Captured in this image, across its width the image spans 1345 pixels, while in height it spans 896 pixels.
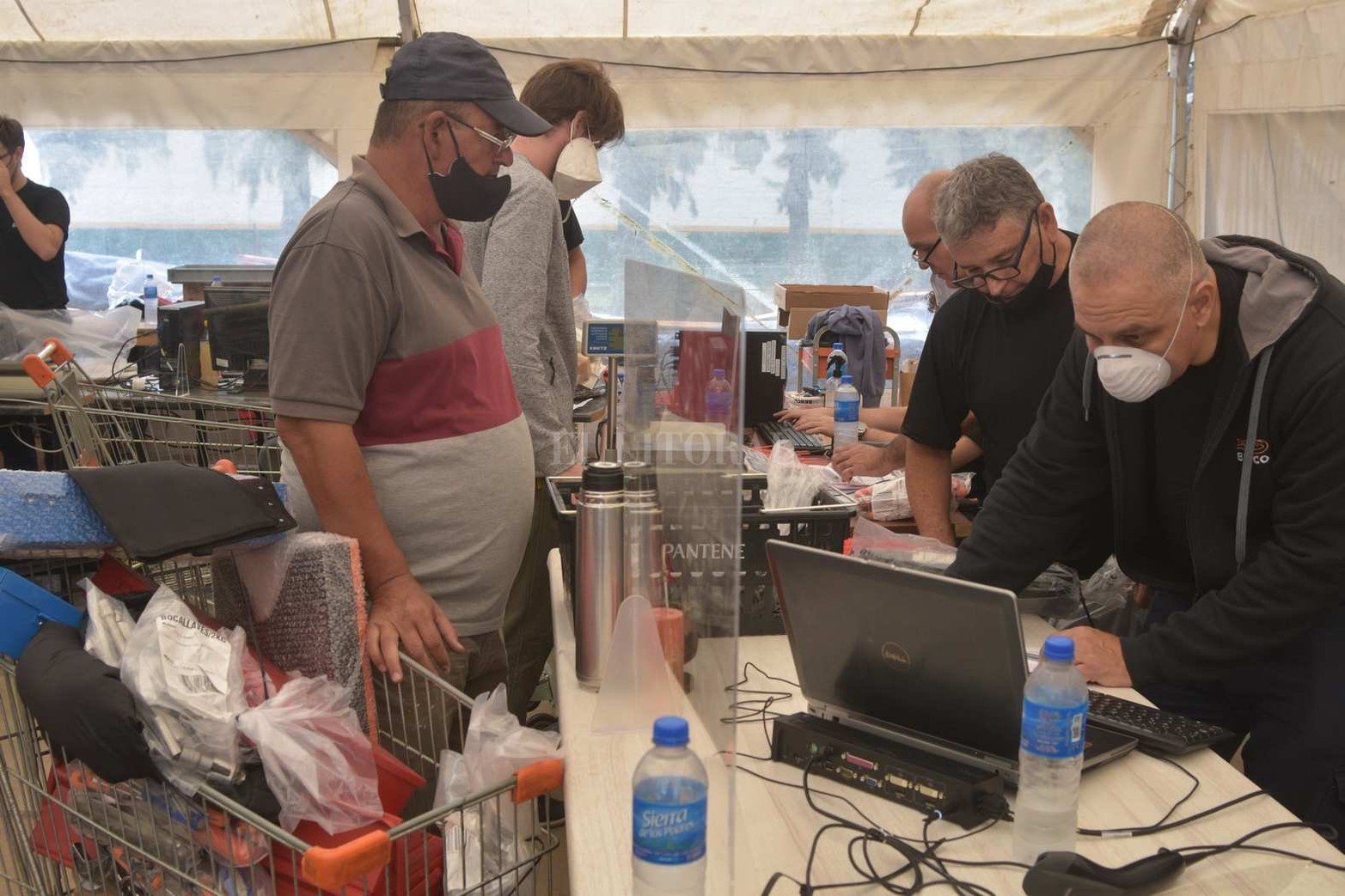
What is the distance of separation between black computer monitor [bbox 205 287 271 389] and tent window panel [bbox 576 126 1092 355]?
2.43m

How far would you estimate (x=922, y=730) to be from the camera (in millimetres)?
1532

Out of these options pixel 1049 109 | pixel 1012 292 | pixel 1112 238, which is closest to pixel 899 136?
pixel 1049 109

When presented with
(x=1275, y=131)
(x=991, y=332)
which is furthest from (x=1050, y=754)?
(x=1275, y=131)

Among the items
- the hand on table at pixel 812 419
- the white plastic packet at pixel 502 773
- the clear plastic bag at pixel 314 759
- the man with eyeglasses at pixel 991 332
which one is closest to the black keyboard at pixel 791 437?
the hand on table at pixel 812 419

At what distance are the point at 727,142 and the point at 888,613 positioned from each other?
5.21 metres

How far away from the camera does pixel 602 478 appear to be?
167 cm

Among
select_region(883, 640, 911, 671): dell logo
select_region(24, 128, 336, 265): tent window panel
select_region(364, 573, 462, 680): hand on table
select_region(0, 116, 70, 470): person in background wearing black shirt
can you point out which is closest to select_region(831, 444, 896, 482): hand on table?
select_region(364, 573, 462, 680): hand on table

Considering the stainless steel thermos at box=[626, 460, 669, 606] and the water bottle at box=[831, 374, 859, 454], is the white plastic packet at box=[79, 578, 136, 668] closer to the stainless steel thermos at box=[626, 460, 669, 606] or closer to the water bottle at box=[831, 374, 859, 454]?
the stainless steel thermos at box=[626, 460, 669, 606]

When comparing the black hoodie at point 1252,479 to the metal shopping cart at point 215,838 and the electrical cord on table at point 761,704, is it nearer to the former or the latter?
the electrical cord on table at point 761,704

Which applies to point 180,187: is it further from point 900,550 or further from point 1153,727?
point 1153,727

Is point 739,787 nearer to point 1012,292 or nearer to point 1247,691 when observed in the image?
point 1247,691

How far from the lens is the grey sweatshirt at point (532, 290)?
259cm

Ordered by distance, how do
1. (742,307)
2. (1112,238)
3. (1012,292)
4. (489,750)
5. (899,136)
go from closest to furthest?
1. (742,307)
2. (489,750)
3. (1112,238)
4. (1012,292)
5. (899,136)

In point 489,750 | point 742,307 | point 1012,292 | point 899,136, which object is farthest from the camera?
point 899,136
